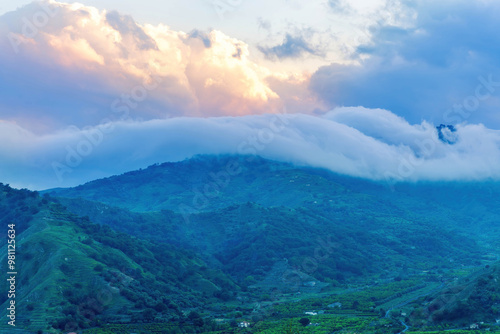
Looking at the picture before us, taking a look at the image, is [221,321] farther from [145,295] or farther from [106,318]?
[106,318]

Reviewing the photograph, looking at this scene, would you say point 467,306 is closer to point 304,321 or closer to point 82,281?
point 304,321

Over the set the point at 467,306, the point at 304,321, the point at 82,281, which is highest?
the point at 82,281

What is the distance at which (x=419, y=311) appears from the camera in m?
146

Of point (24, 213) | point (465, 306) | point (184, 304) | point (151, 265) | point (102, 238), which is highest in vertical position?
point (24, 213)

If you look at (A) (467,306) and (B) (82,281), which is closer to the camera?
(A) (467,306)

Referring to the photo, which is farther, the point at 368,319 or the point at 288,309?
the point at 288,309

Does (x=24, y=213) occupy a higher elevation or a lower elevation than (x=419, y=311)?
higher

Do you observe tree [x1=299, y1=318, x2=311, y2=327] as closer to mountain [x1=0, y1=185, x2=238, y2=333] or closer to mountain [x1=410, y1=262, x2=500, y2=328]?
mountain [x1=410, y1=262, x2=500, y2=328]

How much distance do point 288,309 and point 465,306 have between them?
58748 millimetres

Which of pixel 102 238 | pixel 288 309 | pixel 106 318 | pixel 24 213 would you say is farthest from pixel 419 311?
pixel 24 213

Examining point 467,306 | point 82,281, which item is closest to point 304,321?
point 467,306

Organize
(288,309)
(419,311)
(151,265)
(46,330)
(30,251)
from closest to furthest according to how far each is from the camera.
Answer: (46,330) < (419,311) < (30,251) < (288,309) < (151,265)

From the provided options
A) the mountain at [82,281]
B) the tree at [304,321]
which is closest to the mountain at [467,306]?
the tree at [304,321]

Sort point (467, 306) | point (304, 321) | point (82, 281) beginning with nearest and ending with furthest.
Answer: point (467, 306) < point (82, 281) < point (304, 321)
